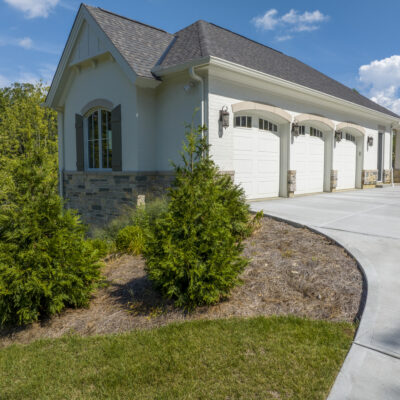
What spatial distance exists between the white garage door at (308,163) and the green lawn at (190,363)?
9.16 meters

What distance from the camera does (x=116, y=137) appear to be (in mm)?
9867

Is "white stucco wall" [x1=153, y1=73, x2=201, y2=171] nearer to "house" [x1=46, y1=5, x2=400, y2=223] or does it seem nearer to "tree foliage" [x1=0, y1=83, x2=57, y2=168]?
"house" [x1=46, y1=5, x2=400, y2=223]

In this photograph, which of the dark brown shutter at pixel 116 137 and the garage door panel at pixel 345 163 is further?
the garage door panel at pixel 345 163

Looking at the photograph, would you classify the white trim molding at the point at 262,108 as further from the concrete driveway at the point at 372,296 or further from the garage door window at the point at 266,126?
the concrete driveway at the point at 372,296

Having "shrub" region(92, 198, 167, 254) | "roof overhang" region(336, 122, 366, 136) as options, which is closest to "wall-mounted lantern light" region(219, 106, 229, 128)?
"shrub" region(92, 198, 167, 254)

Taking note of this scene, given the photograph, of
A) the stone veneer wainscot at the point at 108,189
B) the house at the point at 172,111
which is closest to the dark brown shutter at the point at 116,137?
the house at the point at 172,111

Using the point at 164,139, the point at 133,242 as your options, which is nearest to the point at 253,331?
the point at 133,242

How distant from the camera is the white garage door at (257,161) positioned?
978 cm

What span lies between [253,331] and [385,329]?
1163 mm

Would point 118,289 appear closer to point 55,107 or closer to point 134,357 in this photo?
point 134,357

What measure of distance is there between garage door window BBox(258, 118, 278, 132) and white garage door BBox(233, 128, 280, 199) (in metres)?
0.14

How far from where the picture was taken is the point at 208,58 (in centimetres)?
782

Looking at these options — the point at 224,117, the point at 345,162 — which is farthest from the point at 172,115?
the point at 345,162

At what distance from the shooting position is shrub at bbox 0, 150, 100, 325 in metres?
3.72
